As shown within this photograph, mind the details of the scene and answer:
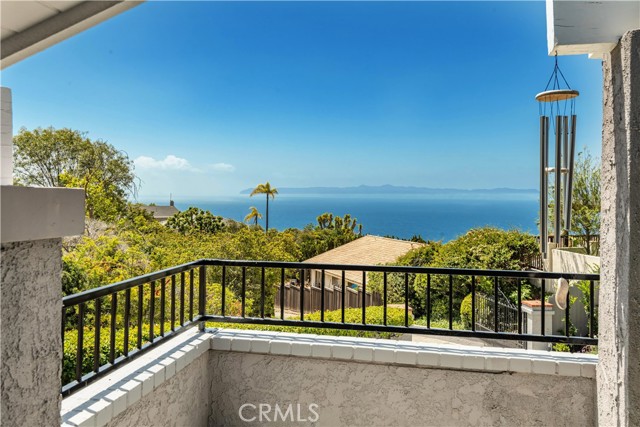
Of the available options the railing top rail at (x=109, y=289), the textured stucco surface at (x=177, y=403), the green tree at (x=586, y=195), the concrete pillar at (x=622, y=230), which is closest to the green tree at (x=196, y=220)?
the green tree at (x=586, y=195)

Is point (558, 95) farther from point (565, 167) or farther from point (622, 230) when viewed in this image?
point (622, 230)

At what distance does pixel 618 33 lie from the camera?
183 centimetres

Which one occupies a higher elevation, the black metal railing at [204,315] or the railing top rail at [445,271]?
the railing top rail at [445,271]

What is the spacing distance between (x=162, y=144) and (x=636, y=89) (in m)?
58.4

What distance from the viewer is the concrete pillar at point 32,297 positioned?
36.5 inches

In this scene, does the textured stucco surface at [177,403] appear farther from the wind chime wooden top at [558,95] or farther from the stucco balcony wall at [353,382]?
the wind chime wooden top at [558,95]

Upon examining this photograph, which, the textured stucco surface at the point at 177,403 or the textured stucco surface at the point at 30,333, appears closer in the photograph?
the textured stucco surface at the point at 30,333

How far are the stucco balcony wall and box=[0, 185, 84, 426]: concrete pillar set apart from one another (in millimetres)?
1356

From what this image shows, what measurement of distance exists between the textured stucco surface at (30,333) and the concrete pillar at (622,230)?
2019mm

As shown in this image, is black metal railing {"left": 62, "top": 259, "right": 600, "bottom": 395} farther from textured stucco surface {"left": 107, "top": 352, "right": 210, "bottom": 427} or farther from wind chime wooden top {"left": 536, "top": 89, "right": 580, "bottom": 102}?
wind chime wooden top {"left": 536, "top": 89, "right": 580, "bottom": 102}

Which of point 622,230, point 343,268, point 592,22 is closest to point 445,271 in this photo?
point 343,268

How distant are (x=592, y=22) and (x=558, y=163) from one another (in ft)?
8.16

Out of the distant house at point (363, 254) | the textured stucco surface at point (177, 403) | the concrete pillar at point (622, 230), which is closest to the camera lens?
the concrete pillar at point (622, 230)

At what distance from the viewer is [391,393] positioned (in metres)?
2.73
